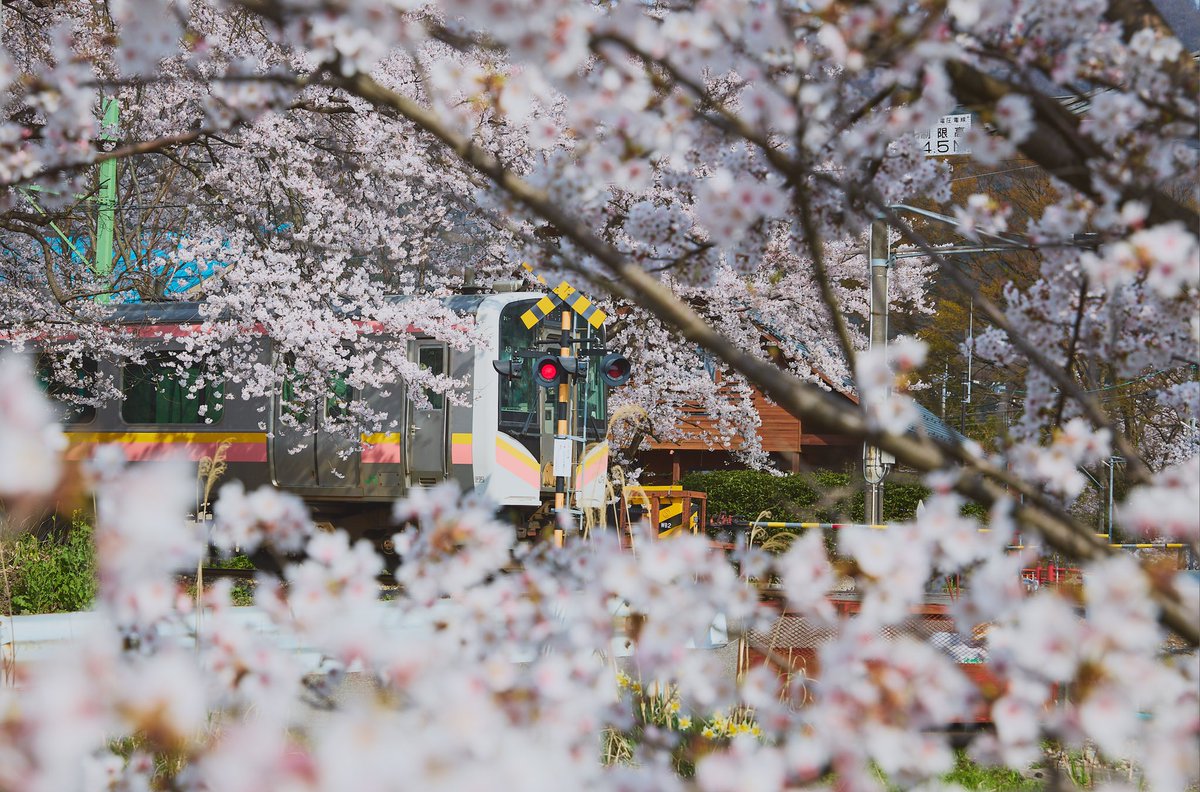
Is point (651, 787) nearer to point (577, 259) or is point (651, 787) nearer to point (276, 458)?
point (577, 259)

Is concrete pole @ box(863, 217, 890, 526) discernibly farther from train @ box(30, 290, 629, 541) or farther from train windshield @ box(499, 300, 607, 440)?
train windshield @ box(499, 300, 607, 440)

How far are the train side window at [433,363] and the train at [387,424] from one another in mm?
14

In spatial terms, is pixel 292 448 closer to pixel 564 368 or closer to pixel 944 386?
pixel 564 368

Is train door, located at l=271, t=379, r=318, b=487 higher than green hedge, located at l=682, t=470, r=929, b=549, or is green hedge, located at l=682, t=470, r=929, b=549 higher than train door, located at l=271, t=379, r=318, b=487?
train door, located at l=271, t=379, r=318, b=487

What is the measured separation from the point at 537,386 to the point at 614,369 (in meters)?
3.02

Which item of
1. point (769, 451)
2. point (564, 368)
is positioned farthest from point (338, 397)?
point (769, 451)

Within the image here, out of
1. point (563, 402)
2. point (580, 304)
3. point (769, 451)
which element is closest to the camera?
point (580, 304)

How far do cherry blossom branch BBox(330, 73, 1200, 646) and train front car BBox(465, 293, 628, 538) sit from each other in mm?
10761

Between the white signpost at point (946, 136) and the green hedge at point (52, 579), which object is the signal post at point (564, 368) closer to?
the green hedge at point (52, 579)

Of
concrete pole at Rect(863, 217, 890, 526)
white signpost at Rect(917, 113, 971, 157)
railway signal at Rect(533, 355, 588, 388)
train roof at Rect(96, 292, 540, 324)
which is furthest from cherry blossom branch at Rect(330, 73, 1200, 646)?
white signpost at Rect(917, 113, 971, 157)

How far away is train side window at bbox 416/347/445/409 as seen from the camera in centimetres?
1341

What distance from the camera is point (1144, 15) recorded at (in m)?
2.17

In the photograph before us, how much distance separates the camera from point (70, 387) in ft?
47.4

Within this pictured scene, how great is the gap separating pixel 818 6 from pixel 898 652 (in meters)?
0.95
